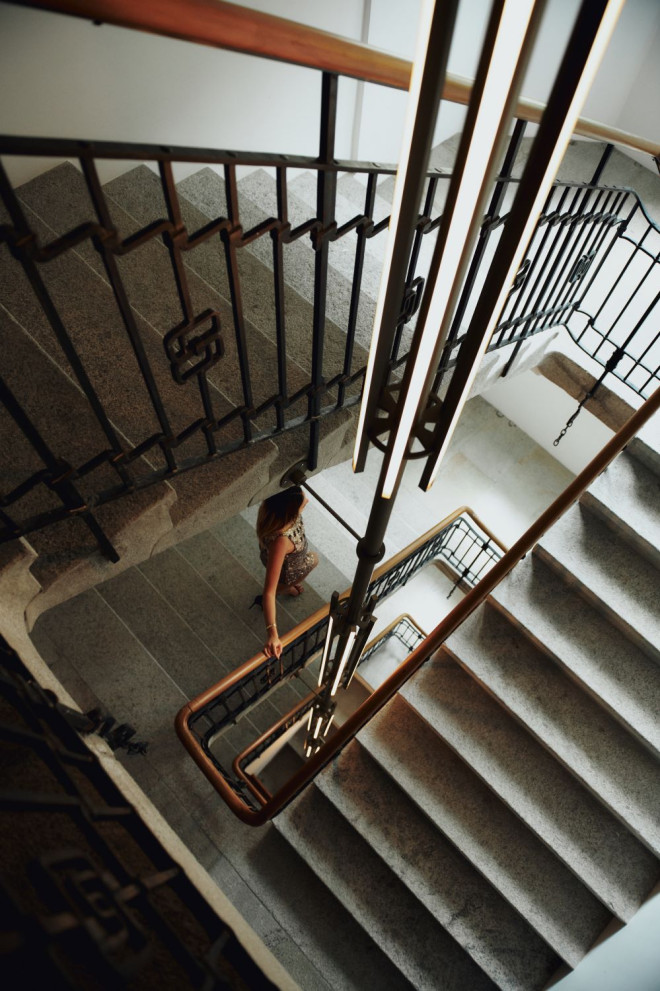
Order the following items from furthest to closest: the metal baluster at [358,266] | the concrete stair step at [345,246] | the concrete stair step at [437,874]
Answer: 1. the concrete stair step at [437,874]
2. the concrete stair step at [345,246]
3. the metal baluster at [358,266]

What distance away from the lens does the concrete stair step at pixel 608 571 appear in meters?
3.29

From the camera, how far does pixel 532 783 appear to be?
3.52 meters

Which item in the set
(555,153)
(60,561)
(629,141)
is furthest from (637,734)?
(555,153)

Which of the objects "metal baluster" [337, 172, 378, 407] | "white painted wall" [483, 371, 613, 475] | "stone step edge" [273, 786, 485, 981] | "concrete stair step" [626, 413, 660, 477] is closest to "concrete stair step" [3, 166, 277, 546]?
"metal baluster" [337, 172, 378, 407]

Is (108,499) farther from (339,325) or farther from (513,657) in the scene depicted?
(513,657)

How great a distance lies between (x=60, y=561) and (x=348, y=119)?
3898 millimetres

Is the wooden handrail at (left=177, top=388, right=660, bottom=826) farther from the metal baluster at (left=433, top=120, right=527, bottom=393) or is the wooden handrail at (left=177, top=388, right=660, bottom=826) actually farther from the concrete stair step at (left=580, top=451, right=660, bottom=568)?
the concrete stair step at (left=580, top=451, right=660, bottom=568)

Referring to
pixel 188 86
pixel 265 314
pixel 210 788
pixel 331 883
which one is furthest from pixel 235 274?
pixel 331 883

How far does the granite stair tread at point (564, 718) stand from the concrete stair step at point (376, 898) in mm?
1746

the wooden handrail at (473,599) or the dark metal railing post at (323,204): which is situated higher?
the dark metal railing post at (323,204)

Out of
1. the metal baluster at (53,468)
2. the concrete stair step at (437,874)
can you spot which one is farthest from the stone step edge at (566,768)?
the metal baluster at (53,468)

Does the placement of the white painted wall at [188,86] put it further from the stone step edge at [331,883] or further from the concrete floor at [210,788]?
the stone step edge at [331,883]

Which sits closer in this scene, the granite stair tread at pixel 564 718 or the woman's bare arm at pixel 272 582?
the granite stair tread at pixel 564 718

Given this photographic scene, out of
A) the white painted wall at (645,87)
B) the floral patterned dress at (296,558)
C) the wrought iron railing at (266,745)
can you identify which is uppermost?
the white painted wall at (645,87)
